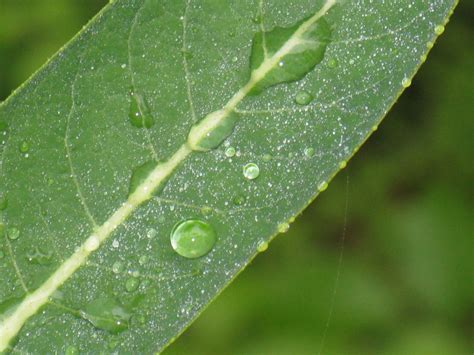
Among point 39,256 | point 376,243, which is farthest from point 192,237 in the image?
point 376,243

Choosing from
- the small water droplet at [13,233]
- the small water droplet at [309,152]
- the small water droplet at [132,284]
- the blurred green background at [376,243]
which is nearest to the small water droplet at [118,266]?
the small water droplet at [132,284]

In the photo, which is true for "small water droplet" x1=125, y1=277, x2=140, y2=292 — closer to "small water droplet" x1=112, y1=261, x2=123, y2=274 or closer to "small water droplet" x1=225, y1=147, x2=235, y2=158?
"small water droplet" x1=112, y1=261, x2=123, y2=274

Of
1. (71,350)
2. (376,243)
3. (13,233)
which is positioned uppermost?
(376,243)

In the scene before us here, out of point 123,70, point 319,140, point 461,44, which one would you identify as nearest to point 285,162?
point 319,140

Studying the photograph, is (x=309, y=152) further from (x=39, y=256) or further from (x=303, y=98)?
(x=39, y=256)

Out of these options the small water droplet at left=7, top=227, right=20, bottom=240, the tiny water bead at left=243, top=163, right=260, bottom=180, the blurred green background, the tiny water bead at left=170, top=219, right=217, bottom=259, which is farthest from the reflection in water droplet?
the blurred green background

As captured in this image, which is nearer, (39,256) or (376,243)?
(39,256)
